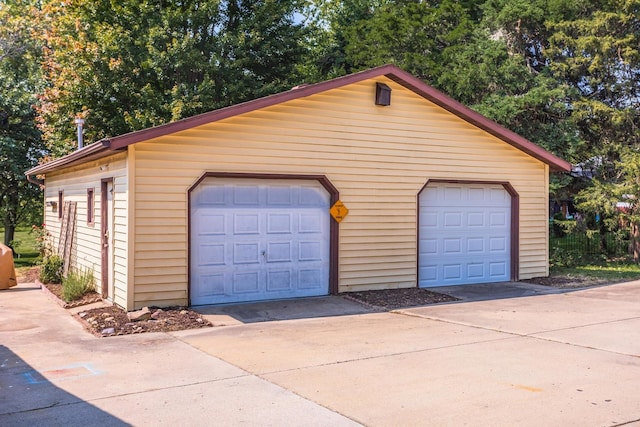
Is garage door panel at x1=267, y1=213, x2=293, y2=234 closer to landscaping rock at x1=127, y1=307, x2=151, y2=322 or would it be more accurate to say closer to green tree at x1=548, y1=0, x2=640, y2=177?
landscaping rock at x1=127, y1=307, x2=151, y2=322

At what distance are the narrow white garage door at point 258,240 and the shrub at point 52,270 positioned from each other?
5.55 metres

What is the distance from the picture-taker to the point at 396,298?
11547 mm

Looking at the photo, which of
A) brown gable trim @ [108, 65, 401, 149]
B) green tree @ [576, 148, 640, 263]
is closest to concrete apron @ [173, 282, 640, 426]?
brown gable trim @ [108, 65, 401, 149]

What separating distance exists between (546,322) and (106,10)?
2014 centimetres

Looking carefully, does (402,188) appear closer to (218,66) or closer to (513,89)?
(513,89)

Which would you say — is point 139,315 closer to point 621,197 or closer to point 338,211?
point 338,211

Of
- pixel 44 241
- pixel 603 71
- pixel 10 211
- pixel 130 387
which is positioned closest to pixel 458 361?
pixel 130 387

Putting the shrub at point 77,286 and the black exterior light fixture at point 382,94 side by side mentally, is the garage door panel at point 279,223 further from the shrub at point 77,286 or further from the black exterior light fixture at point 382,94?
the shrub at point 77,286

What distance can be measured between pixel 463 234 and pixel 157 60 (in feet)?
42.0

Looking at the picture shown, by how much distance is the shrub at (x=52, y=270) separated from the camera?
14219 mm

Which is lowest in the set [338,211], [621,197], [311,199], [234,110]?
[338,211]

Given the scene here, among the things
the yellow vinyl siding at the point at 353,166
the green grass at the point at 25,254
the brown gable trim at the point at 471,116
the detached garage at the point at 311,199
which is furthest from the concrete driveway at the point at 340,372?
the green grass at the point at 25,254

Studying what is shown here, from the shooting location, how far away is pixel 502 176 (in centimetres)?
1374

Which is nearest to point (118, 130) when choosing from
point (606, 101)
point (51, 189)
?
point (51, 189)
